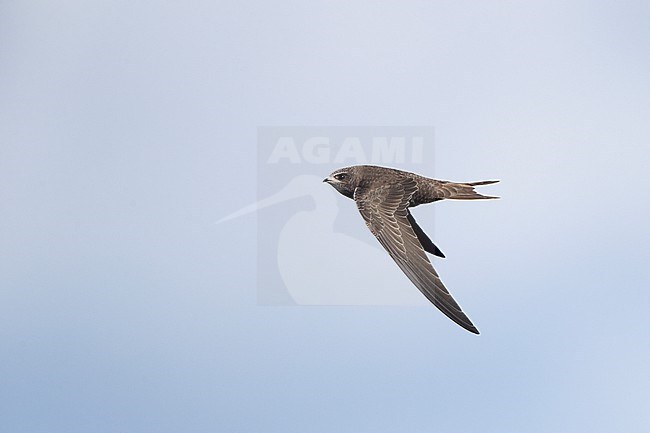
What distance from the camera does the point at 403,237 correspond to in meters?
9.11

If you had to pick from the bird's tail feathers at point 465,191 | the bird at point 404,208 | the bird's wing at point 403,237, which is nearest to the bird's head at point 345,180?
the bird at point 404,208

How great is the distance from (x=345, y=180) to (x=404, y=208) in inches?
41.1

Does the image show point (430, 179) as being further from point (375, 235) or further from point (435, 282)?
point (435, 282)

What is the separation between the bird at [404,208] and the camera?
8461 mm

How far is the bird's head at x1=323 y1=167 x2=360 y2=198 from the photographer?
10.2 m

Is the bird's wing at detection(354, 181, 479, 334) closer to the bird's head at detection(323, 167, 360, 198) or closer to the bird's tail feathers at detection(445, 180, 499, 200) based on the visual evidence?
the bird's head at detection(323, 167, 360, 198)

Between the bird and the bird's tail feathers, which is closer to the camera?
the bird

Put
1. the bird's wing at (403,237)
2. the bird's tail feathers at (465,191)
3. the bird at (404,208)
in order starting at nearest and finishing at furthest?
the bird's wing at (403,237) → the bird at (404,208) → the bird's tail feathers at (465,191)

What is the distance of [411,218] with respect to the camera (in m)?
9.92

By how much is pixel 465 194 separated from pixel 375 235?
1.49m

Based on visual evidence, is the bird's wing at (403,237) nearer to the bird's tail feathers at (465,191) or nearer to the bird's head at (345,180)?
the bird's head at (345,180)

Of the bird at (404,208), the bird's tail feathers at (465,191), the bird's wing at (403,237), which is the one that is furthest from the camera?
the bird's tail feathers at (465,191)

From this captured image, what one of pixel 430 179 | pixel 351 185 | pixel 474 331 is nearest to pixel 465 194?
pixel 430 179

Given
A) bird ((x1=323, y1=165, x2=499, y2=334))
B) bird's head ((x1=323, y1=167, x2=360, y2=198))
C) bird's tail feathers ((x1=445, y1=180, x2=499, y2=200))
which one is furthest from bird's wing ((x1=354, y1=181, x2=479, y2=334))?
bird's tail feathers ((x1=445, y1=180, x2=499, y2=200))
